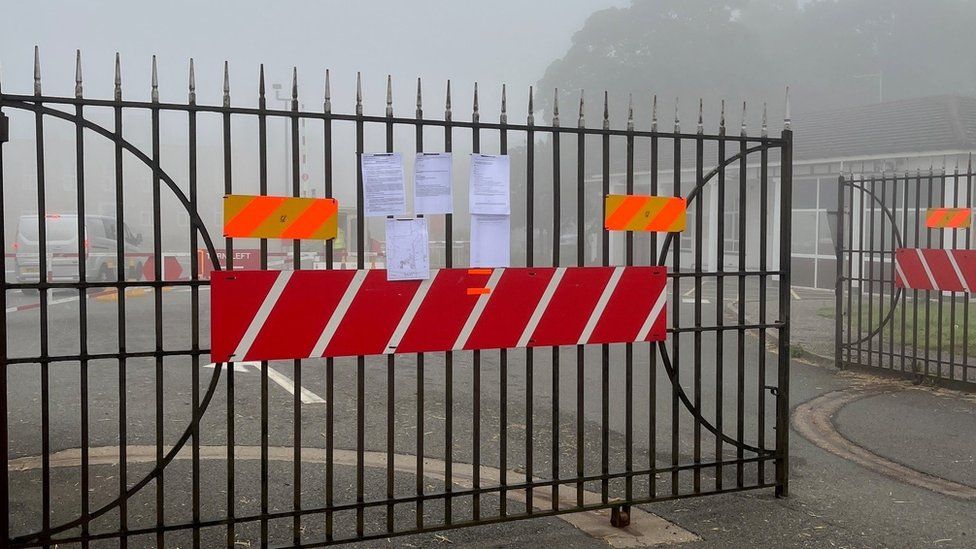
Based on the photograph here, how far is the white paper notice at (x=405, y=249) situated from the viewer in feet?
14.7

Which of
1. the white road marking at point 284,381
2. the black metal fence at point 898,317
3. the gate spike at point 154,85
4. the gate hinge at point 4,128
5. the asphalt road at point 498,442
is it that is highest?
the gate spike at point 154,85

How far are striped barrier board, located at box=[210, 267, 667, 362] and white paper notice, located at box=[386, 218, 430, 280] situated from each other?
0.06m

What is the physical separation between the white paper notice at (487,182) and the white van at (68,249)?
14.1 m

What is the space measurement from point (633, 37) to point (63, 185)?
42.6 metres

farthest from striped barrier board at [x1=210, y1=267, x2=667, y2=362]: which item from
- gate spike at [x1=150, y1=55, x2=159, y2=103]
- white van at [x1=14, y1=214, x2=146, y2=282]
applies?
white van at [x1=14, y1=214, x2=146, y2=282]

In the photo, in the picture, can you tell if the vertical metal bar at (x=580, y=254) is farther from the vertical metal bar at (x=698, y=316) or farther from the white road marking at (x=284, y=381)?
the white road marking at (x=284, y=381)

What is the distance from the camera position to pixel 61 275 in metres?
19.0

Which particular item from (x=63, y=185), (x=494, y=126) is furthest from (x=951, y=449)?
(x=63, y=185)

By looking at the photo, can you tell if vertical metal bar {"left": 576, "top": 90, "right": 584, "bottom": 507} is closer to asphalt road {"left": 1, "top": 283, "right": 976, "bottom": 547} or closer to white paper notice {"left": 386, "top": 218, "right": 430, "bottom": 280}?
asphalt road {"left": 1, "top": 283, "right": 976, "bottom": 547}

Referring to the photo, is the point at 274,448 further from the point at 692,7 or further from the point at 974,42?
the point at 974,42

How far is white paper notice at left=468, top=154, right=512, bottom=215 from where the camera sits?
15.2 ft

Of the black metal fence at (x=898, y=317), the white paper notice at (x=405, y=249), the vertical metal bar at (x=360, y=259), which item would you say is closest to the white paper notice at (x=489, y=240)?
the white paper notice at (x=405, y=249)

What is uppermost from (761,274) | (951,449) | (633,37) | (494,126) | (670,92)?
(633,37)

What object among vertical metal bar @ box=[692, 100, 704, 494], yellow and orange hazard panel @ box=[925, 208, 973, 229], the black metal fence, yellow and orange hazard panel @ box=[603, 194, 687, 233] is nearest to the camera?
yellow and orange hazard panel @ box=[603, 194, 687, 233]
